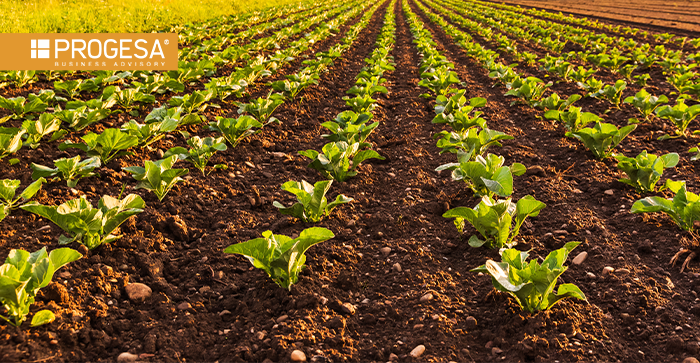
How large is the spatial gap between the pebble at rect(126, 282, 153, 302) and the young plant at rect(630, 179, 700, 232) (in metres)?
3.12

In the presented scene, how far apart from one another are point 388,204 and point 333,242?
76 centimetres

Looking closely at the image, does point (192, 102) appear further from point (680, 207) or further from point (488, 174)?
point (680, 207)

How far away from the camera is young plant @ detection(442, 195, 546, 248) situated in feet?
8.67

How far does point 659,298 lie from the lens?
2.38 meters

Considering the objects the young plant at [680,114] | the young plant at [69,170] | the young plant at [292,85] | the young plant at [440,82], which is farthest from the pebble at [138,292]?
the young plant at [680,114]

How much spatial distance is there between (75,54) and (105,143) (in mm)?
6238

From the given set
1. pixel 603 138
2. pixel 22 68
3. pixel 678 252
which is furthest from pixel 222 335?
pixel 22 68

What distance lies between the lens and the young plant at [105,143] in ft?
12.3

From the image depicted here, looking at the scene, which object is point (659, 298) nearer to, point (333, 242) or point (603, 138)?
point (333, 242)

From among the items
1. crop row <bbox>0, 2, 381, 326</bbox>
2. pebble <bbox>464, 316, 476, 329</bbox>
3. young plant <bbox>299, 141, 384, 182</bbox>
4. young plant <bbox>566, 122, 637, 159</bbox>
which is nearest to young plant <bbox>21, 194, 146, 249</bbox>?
crop row <bbox>0, 2, 381, 326</bbox>

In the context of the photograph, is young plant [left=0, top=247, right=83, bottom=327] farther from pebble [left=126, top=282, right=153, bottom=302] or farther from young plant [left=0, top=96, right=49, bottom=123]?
young plant [left=0, top=96, right=49, bottom=123]

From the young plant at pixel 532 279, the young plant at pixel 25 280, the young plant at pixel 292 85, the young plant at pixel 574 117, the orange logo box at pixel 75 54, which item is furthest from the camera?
the orange logo box at pixel 75 54

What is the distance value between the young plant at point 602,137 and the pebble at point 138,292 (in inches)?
158

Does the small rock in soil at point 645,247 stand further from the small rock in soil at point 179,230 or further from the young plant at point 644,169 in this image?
the small rock in soil at point 179,230
